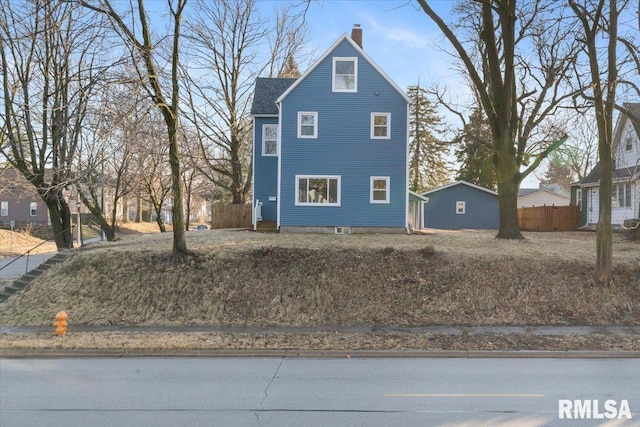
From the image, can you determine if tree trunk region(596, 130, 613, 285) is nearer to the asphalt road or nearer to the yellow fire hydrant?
the asphalt road

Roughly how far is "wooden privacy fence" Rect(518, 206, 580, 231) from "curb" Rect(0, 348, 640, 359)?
25.1m

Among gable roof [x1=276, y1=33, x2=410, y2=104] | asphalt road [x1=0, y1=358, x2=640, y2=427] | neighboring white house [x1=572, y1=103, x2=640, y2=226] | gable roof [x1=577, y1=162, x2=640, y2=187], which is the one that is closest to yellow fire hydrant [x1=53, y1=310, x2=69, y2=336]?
asphalt road [x1=0, y1=358, x2=640, y2=427]

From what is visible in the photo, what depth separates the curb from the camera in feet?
27.2

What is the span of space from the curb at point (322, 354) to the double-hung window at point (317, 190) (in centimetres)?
1325

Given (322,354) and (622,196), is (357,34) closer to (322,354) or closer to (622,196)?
(622,196)

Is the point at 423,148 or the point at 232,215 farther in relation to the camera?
the point at 423,148

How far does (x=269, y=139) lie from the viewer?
2511 cm

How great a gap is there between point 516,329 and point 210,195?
161 ft

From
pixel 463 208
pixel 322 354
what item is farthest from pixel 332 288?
pixel 463 208

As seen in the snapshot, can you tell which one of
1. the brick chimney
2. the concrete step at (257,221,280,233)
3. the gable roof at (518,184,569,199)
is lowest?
the concrete step at (257,221,280,233)

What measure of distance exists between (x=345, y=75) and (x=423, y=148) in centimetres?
3185

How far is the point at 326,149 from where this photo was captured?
21.4 meters

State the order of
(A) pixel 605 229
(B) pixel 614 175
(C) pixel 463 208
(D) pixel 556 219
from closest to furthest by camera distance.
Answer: (A) pixel 605 229 → (B) pixel 614 175 → (D) pixel 556 219 → (C) pixel 463 208

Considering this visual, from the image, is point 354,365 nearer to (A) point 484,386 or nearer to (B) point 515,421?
(A) point 484,386
